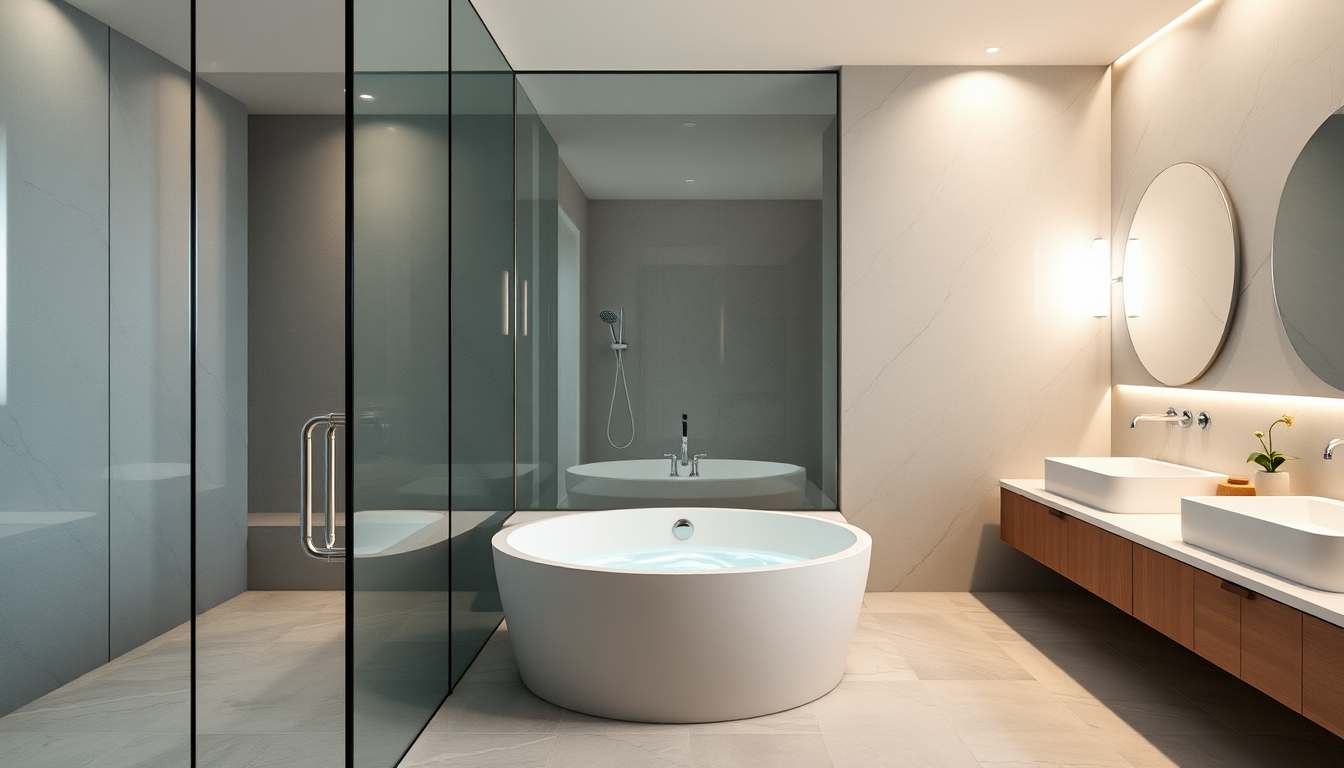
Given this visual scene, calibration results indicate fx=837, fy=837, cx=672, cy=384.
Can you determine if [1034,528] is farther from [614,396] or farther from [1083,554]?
[614,396]

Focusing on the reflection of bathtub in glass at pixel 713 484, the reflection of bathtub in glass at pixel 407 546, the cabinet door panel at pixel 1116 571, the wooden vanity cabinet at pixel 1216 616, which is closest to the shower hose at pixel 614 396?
the reflection of bathtub in glass at pixel 713 484

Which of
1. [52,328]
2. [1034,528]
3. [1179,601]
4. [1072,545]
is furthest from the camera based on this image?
[1034,528]

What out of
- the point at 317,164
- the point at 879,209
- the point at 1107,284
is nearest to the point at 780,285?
the point at 879,209

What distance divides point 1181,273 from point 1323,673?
7.33ft

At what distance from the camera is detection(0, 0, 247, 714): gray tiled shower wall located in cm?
214

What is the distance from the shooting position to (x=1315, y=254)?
3.00 meters

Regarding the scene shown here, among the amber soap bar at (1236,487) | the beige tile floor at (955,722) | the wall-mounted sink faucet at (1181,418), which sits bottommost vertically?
the beige tile floor at (955,722)

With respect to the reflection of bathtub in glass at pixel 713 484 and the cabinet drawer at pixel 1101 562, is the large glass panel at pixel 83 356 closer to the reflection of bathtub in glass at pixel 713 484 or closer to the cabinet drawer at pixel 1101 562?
the reflection of bathtub in glass at pixel 713 484

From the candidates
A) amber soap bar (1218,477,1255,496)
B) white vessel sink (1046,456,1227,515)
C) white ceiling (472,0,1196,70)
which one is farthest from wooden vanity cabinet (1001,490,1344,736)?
white ceiling (472,0,1196,70)

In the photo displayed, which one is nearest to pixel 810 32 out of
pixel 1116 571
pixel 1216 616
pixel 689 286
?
pixel 689 286

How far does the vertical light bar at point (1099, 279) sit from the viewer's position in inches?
178

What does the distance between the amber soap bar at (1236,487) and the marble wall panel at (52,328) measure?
3.82 meters

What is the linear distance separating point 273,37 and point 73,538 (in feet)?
5.29

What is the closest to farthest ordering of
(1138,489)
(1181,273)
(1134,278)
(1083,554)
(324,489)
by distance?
(324,489) → (1138,489) → (1083,554) → (1181,273) → (1134,278)
